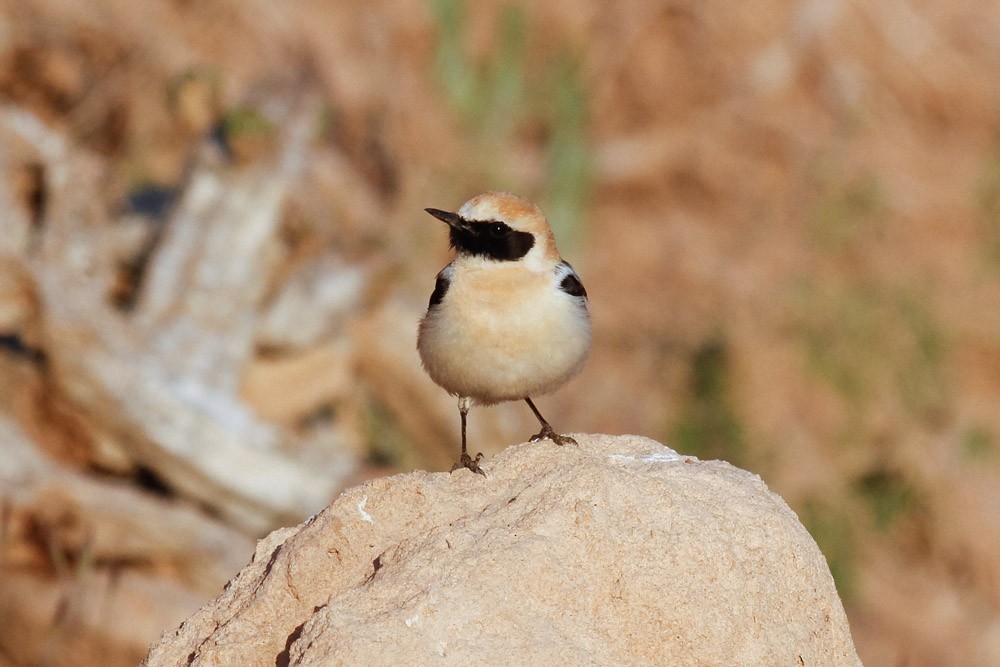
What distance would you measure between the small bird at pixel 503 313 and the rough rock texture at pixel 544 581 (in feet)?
3.75

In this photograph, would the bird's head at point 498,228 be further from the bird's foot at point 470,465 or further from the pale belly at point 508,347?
the bird's foot at point 470,465

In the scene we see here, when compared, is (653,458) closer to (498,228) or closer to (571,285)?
(571,285)

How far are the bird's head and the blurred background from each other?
2106 millimetres

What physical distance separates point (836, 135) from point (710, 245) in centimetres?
216

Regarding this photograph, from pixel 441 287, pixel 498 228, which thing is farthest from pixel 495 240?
pixel 441 287

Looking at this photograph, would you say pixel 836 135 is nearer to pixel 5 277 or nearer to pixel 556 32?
pixel 556 32

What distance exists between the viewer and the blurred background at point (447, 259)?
27.1ft

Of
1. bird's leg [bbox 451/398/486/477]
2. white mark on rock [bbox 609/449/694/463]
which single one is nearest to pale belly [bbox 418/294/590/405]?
bird's leg [bbox 451/398/486/477]

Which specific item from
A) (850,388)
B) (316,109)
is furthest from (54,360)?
(850,388)

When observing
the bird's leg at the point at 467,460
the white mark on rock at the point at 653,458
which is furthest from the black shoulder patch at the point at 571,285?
the white mark on rock at the point at 653,458

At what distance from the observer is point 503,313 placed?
558cm

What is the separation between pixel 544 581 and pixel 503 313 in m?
1.94

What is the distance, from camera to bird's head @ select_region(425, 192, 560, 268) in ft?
19.3

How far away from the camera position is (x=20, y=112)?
9.02 meters
